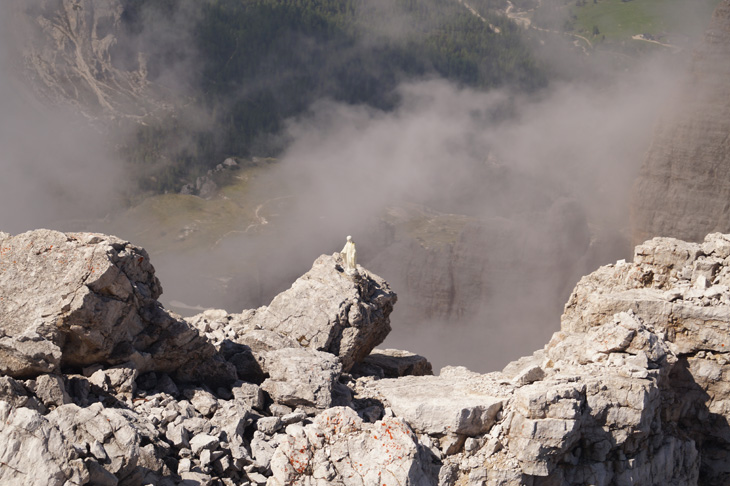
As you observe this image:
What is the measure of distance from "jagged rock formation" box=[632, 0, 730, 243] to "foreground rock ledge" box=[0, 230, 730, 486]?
172 ft

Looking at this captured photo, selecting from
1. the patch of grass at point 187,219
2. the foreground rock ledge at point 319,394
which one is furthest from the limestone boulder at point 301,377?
the patch of grass at point 187,219

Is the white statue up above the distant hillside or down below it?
below

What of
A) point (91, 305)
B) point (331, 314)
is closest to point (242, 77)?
point (331, 314)

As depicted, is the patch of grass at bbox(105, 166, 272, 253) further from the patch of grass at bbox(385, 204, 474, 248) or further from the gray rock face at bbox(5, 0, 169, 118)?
the gray rock face at bbox(5, 0, 169, 118)

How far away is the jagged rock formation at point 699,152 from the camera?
3285 inches

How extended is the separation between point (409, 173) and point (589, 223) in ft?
207

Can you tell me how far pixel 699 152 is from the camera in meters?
83.6

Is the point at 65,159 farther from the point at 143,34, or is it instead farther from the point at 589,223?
the point at 589,223

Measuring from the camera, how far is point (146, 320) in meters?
30.0

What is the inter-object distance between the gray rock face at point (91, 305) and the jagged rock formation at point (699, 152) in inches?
2679

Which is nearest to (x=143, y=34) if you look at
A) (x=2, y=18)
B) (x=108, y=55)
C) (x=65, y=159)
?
(x=108, y=55)

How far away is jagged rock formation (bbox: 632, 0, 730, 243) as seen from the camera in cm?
8344

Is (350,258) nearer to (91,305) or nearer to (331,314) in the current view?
(331,314)

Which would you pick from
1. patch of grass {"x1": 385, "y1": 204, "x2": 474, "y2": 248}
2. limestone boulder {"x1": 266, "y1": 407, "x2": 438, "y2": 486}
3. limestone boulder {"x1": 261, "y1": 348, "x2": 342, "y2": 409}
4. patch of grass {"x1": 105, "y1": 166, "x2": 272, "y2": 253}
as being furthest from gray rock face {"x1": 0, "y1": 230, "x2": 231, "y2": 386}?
patch of grass {"x1": 385, "y1": 204, "x2": 474, "y2": 248}
